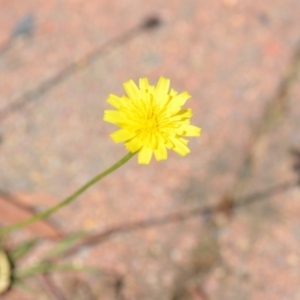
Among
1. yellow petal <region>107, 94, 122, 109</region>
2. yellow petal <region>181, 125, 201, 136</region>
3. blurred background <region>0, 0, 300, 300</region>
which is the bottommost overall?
yellow petal <region>181, 125, 201, 136</region>

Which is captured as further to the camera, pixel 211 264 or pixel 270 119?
pixel 270 119

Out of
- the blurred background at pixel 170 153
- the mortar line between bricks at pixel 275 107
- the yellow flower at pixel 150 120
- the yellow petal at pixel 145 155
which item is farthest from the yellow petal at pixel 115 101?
the mortar line between bricks at pixel 275 107

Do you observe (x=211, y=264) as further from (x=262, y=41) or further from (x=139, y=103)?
(x=262, y=41)

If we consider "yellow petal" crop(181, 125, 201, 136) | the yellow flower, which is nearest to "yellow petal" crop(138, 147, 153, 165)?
the yellow flower

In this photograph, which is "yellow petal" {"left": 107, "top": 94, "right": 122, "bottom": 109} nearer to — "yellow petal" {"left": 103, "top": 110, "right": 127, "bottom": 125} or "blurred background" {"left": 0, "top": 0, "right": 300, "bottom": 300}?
"yellow petal" {"left": 103, "top": 110, "right": 127, "bottom": 125}

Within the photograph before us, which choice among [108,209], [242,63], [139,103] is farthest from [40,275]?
[242,63]

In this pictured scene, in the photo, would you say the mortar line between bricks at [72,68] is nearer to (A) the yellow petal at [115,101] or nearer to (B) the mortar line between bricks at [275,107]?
(B) the mortar line between bricks at [275,107]

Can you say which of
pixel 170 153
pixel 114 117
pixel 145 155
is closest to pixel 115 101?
pixel 114 117
